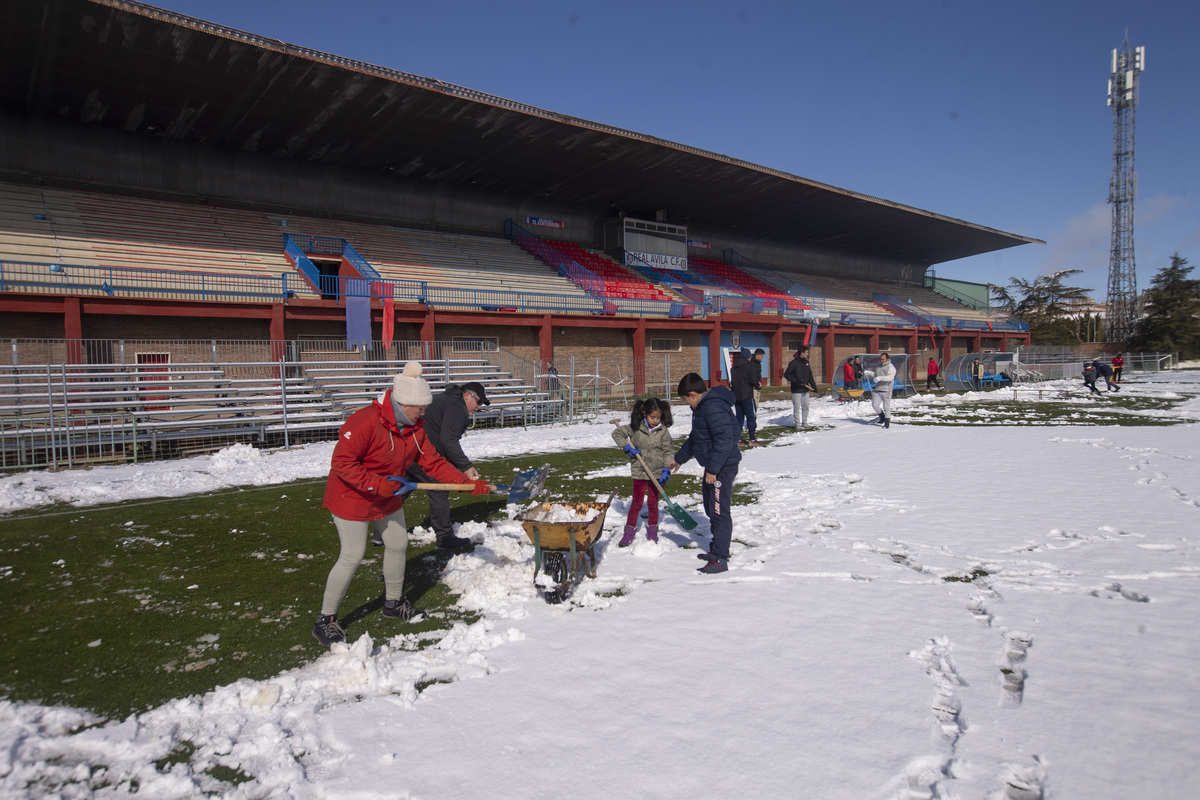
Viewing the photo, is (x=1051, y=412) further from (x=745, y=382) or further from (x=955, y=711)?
(x=955, y=711)

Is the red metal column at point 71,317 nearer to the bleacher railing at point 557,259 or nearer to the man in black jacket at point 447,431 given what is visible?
the man in black jacket at point 447,431

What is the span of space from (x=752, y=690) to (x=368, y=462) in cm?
288

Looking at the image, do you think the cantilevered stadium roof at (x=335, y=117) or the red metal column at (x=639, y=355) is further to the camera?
the red metal column at (x=639, y=355)

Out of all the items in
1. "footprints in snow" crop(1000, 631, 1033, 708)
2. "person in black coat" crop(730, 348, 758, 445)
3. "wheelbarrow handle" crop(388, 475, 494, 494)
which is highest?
"person in black coat" crop(730, 348, 758, 445)

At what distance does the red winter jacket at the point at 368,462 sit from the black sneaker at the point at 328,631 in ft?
2.54

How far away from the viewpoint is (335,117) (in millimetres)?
22719

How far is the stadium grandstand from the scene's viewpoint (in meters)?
15.7

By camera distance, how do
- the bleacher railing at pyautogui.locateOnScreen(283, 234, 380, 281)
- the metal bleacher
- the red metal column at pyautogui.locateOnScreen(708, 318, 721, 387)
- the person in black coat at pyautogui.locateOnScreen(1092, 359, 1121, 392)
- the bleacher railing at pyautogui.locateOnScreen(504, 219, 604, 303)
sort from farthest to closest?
the red metal column at pyautogui.locateOnScreen(708, 318, 721, 387)
the bleacher railing at pyautogui.locateOnScreen(504, 219, 604, 303)
the person in black coat at pyautogui.locateOnScreen(1092, 359, 1121, 392)
the bleacher railing at pyautogui.locateOnScreen(283, 234, 380, 281)
the metal bleacher

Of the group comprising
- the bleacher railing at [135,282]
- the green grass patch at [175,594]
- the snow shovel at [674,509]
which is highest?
the bleacher railing at [135,282]

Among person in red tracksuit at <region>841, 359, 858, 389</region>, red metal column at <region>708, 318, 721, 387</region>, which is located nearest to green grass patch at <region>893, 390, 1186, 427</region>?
person in red tracksuit at <region>841, 359, 858, 389</region>

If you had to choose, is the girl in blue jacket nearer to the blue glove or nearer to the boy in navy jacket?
the boy in navy jacket

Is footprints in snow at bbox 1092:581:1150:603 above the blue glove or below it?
below

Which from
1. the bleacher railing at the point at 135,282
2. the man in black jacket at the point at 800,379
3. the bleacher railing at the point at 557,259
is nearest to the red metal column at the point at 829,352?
the bleacher railing at the point at 557,259

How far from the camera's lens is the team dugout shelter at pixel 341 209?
18.0 m
